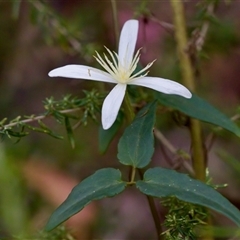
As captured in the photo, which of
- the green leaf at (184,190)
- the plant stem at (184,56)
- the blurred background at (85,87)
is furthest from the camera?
the blurred background at (85,87)

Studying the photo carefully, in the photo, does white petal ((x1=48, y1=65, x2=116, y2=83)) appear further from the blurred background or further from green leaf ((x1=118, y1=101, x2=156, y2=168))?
the blurred background

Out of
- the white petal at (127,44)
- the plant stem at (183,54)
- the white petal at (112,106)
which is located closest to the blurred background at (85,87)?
the plant stem at (183,54)

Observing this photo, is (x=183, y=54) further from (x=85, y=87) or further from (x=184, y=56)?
(x=85, y=87)

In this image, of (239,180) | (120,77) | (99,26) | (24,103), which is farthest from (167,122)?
(120,77)

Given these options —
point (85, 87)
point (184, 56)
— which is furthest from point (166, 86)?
point (85, 87)

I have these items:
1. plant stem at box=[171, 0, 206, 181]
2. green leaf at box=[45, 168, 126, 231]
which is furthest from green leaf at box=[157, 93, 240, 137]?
green leaf at box=[45, 168, 126, 231]

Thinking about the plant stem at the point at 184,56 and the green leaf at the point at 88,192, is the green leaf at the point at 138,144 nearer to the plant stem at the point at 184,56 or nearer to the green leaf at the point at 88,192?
the green leaf at the point at 88,192

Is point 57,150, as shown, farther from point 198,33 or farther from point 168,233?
point 168,233
